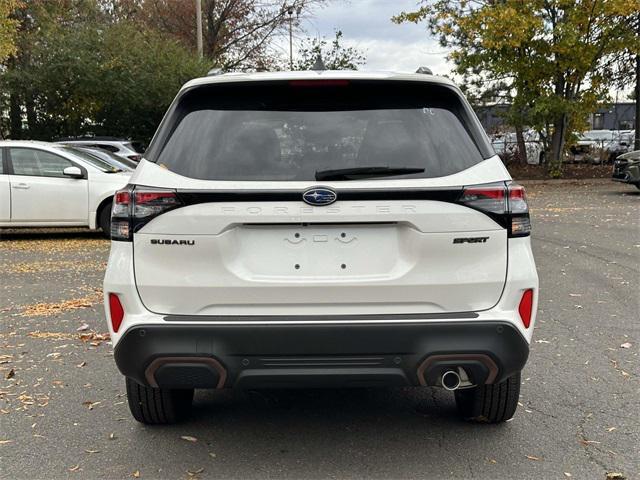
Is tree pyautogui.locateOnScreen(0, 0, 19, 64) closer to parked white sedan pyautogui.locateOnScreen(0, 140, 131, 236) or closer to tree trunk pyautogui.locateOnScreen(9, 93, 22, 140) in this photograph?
tree trunk pyautogui.locateOnScreen(9, 93, 22, 140)

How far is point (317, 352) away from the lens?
291 centimetres

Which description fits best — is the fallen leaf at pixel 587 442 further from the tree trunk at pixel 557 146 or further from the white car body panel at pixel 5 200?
the tree trunk at pixel 557 146

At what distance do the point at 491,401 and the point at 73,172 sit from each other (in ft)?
28.4

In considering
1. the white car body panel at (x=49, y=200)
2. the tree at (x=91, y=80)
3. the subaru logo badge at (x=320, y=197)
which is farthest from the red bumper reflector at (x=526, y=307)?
the tree at (x=91, y=80)

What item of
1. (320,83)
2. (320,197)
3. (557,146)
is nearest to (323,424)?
(320,197)

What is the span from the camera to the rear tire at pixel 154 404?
3.57 meters

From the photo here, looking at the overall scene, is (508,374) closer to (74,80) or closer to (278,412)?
(278,412)

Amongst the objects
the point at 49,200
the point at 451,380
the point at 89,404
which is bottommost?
the point at 89,404

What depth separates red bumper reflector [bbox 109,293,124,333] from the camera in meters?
3.06

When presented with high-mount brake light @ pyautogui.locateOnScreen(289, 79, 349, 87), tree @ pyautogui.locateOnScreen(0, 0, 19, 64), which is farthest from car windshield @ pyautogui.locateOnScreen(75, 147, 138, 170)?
high-mount brake light @ pyautogui.locateOnScreen(289, 79, 349, 87)

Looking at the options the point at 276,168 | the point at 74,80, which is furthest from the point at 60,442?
the point at 74,80

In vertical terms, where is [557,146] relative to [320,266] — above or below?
above

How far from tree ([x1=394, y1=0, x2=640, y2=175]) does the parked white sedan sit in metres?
13.1

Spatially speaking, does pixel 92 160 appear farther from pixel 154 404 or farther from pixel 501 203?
pixel 501 203
